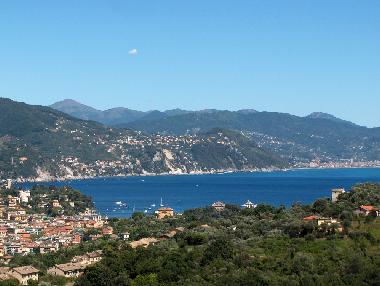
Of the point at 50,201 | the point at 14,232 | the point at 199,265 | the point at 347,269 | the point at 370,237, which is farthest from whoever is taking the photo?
the point at 50,201

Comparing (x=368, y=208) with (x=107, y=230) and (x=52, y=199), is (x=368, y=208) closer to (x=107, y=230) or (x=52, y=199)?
(x=107, y=230)

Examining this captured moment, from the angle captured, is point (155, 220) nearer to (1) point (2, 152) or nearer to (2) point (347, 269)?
(2) point (347, 269)

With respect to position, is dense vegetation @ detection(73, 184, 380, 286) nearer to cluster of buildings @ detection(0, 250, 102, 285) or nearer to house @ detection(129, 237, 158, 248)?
house @ detection(129, 237, 158, 248)

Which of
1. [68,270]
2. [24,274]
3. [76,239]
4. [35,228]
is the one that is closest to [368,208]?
[68,270]

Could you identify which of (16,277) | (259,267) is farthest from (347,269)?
(16,277)

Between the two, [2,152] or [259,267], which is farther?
[2,152]

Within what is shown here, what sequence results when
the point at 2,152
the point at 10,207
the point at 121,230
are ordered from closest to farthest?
the point at 121,230
the point at 10,207
the point at 2,152

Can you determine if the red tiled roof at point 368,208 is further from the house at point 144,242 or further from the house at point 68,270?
the house at point 68,270
